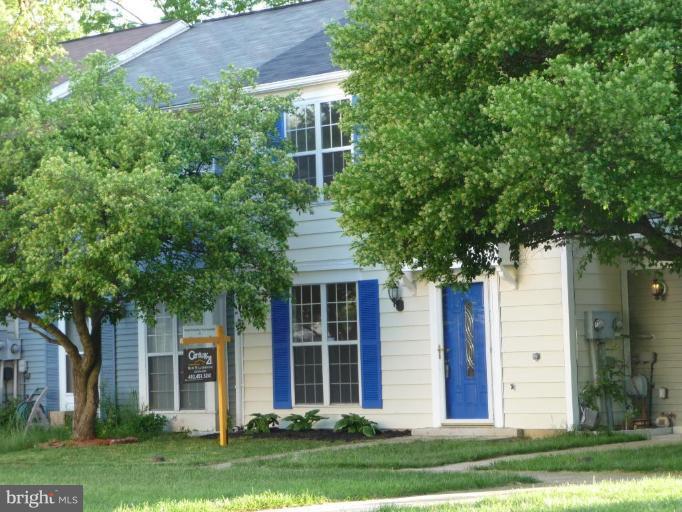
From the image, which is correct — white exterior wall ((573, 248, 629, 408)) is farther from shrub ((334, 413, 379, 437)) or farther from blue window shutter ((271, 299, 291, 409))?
blue window shutter ((271, 299, 291, 409))

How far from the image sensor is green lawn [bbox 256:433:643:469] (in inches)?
570

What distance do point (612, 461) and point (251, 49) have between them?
1228 cm

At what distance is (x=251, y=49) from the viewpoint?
23031 millimetres

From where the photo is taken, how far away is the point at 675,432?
1755 cm

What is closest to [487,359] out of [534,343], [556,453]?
[534,343]

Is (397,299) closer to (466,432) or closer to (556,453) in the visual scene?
(466,432)

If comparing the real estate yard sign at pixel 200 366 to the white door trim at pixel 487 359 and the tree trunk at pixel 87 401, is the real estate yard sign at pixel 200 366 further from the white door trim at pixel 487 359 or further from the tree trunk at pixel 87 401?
the white door trim at pixel 487 359

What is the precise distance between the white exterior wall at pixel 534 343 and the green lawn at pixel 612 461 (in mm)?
3035

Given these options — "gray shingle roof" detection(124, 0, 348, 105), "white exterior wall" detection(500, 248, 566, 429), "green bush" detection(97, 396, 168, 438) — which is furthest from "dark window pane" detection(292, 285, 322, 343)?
"gray shingle roof" detection(124, 0, 348, 105)

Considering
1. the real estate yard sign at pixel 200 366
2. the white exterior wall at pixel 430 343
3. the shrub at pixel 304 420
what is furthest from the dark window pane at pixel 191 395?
the real estate yard sign at pixel 200 366

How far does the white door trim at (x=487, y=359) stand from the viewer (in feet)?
58.9

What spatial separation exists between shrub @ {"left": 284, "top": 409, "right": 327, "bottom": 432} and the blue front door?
208cm

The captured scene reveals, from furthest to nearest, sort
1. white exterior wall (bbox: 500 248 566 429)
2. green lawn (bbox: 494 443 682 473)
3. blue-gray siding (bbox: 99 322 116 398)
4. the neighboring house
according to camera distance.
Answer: blue-gray siding (bbox: 99 322 116 398) → the neighboring house → white exterior wall (bbox: 500 248 566 429) → green lawn (bbox: 494 443 682 473)

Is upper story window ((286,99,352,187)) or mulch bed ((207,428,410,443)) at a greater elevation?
upper story window ((286,99,352,187))
